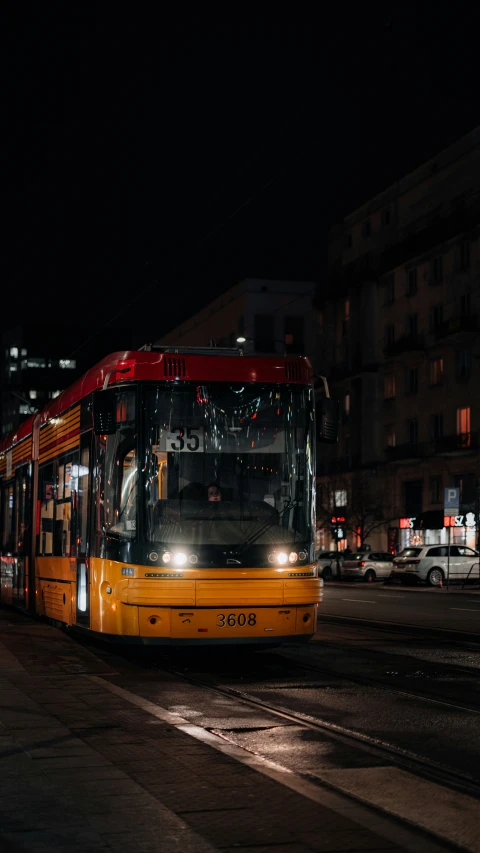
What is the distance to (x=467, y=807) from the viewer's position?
21.4 feet

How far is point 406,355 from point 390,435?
16.6ft

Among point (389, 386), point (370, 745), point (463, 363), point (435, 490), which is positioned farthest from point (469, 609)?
point (389, 386)

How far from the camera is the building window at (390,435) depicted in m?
65.7

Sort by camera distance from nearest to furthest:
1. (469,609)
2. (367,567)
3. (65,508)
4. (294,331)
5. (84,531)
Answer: (84,531) → (65,508) → (469,609) → (367,567) → (294,331)

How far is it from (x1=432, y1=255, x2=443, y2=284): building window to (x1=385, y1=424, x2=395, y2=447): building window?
354 inches

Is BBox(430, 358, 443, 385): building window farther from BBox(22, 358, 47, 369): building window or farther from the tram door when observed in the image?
BBox(22, 358, 47, 369): building window

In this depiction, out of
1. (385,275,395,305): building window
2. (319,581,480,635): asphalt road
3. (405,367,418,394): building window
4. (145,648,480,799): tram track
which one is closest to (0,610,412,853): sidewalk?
(145,648,480,799): tram track

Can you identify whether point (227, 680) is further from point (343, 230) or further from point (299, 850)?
point (343, 230)

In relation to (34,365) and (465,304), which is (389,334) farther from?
(34,365)

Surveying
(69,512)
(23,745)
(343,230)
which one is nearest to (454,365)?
(343,230)

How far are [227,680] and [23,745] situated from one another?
5284 millimetres

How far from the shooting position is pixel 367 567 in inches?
2064

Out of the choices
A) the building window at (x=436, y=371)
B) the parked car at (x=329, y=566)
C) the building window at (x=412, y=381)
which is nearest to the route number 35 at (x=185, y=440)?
the parked car at (x=329, y=566)

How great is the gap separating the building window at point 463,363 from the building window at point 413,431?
5296 millimetres
